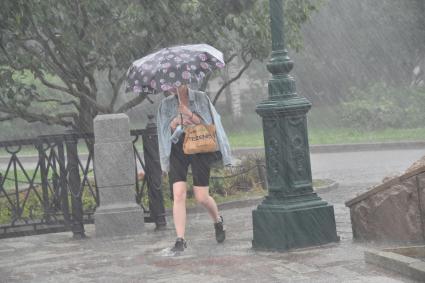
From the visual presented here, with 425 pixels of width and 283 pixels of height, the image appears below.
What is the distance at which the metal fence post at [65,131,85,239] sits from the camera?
35.2 feet

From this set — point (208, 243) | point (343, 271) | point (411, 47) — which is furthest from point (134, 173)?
point (411, 47)

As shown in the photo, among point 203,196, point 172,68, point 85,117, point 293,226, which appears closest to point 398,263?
point 293,226

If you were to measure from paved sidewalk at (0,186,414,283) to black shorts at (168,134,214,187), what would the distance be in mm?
703

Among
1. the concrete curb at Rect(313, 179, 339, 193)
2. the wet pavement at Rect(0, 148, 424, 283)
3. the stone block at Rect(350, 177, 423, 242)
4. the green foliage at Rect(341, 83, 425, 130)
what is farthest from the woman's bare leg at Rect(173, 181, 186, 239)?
the green foliage at Rect(341, 83, 425, 130)

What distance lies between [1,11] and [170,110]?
1.86 meters

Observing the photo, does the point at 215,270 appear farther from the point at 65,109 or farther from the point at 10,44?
the point at 65,109

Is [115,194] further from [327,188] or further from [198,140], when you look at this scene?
[327,188]

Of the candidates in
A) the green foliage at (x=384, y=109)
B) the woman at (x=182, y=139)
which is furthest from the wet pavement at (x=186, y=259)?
the green foliage at (x=384, y=109)

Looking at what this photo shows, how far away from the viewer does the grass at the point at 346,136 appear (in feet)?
82.4

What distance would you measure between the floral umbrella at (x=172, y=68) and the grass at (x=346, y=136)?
16000 mm

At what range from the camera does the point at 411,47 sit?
3466 centimetres

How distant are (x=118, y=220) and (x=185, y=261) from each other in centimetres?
264

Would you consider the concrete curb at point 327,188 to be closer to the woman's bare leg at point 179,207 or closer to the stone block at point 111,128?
the stone block at point 111,128

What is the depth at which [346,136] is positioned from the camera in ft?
92.0
